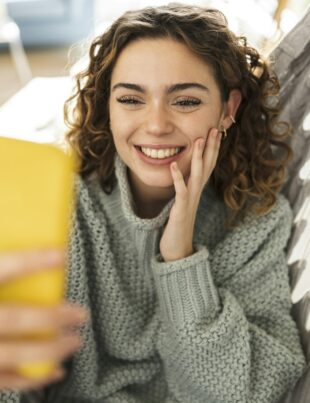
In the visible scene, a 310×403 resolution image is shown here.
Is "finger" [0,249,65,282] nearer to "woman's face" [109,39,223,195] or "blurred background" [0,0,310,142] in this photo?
"woman's face" [109,39,223,195]

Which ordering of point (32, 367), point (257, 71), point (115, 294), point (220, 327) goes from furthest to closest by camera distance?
point (257, 71), point (115, 294), point (220, 327), point (32, 367)

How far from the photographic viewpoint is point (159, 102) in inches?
37.3

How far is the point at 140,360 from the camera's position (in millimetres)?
1099

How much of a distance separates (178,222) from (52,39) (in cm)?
282

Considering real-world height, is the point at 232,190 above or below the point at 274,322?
above

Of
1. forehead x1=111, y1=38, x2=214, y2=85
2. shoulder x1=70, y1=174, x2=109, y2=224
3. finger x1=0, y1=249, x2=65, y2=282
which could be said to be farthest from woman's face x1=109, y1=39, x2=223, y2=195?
finger x1=0, y1=249, x2=65, y2=282

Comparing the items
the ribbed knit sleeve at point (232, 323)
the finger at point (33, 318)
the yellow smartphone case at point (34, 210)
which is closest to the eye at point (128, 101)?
the ribbed knit sleeve at point (232, 323)

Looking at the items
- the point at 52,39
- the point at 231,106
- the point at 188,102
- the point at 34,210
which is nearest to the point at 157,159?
the point at 188,102

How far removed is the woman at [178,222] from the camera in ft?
3.15

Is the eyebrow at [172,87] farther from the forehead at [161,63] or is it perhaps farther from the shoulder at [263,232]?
the shoulder at [263,232]

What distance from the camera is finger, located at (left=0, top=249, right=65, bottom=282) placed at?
541 millimetres

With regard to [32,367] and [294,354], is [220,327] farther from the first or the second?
[32,367]

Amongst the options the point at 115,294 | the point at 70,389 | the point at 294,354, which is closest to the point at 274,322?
the point at 294,354

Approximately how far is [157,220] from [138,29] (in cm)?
35
